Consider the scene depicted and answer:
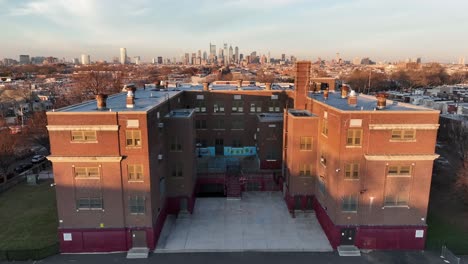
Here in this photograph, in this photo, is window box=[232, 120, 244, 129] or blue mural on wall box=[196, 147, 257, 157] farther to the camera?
window box=[232, 120, 244, 129]

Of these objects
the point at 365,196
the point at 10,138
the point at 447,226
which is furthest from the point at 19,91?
the point at 447,226

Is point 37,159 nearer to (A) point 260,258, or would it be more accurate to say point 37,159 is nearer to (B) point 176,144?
(B) point 176,144

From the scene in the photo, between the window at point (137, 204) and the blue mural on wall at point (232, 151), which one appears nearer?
the window at point (137, 204)

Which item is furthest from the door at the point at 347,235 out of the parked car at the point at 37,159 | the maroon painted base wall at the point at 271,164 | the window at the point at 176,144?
the parked car at the point at 37,159

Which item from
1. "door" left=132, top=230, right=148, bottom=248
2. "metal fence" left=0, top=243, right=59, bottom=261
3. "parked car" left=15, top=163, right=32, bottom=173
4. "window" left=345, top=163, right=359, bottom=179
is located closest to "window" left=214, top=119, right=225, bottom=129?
"door" left=132, top=230, right=148, bottom=248

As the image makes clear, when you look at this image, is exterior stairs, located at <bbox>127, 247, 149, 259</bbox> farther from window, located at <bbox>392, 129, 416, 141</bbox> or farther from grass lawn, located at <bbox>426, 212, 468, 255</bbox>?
grass lawn, located at <bbox>426, 212, 468, 255</bbox>

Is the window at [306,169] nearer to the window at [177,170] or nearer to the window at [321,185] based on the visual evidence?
the window at [321,185]

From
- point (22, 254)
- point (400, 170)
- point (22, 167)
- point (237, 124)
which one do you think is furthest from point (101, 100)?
point (22, 167)

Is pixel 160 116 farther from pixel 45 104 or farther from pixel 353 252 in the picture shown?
pixel 45 104
